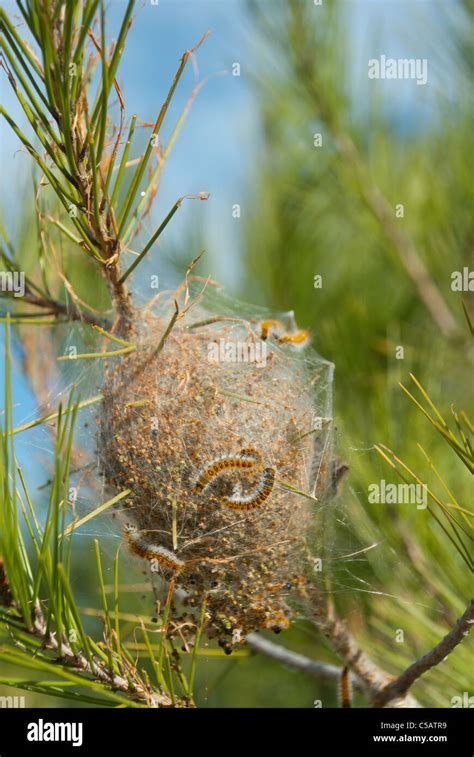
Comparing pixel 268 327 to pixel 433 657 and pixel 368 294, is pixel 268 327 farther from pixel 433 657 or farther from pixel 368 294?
pixel 368 294

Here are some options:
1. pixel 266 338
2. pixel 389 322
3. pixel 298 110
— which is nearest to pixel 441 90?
pixel 298 110

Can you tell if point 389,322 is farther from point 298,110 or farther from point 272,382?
point 272,382

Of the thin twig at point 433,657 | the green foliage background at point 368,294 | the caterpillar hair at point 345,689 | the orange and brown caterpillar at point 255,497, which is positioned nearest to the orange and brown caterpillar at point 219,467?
the orange and brown caterpillar at point 255,497

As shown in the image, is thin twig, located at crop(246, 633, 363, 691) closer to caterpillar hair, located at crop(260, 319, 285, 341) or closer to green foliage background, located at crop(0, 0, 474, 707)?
green foliage background, located at crop(0, 0, 474, 707)

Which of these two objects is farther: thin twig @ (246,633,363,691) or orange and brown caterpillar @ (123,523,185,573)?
thin twig @ (246,633,363,691)

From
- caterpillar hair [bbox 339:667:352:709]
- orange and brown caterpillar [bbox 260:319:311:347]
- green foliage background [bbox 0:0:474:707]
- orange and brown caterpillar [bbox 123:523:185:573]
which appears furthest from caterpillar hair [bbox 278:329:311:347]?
caterpillar hair [bbox 339:667:352:709]

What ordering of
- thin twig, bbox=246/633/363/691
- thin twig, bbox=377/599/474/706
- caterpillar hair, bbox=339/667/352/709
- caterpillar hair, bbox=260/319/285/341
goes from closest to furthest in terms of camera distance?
thin twig, bbox=377/599/474/706 → caterpillar hair, bbox=260/319/285/341 → caterpillar hair, bbox=339/667/352/709 → thin twig, bbox=246/633/363/691
